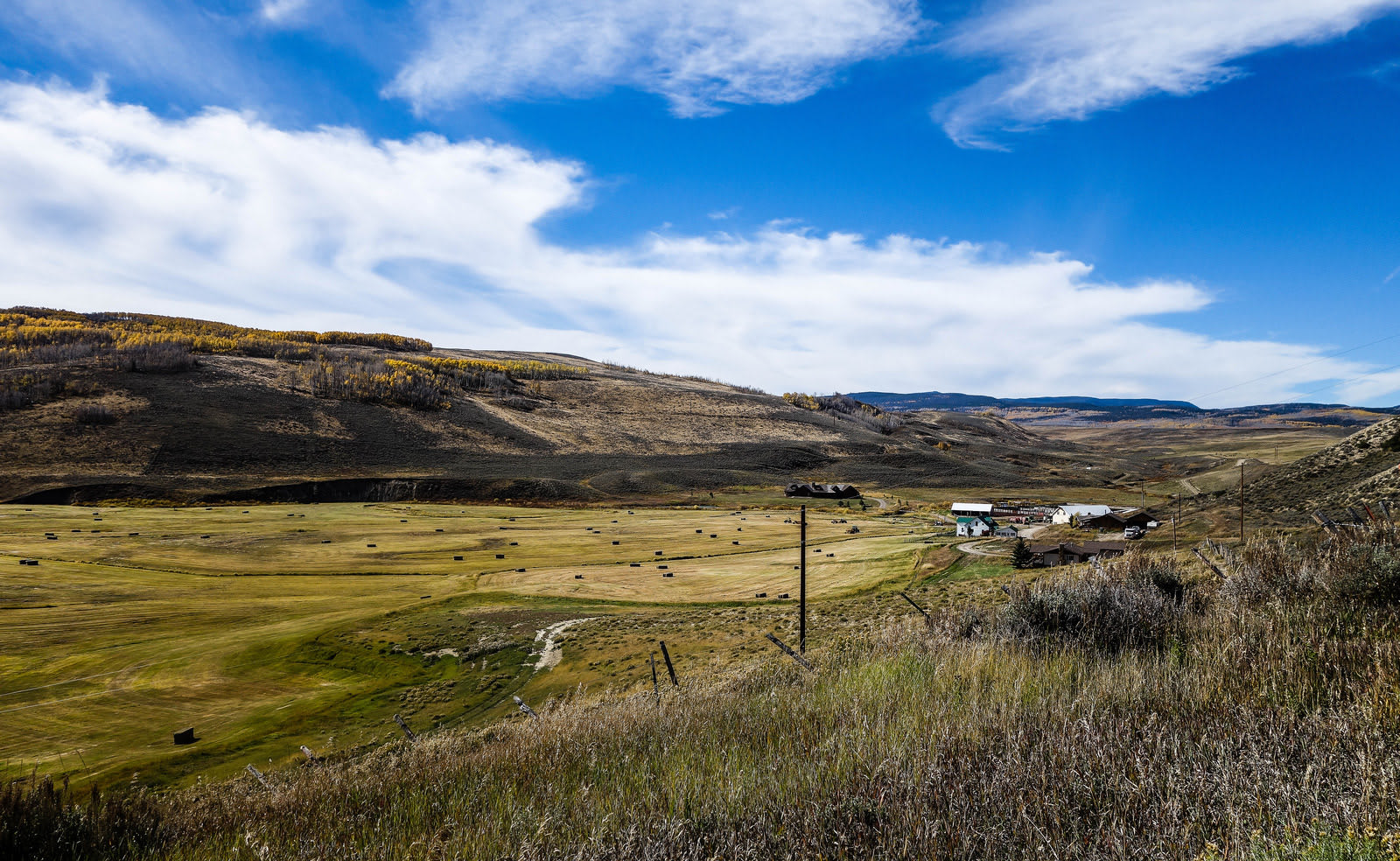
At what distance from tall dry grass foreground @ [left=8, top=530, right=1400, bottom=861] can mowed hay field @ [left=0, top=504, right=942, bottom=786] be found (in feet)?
45.3

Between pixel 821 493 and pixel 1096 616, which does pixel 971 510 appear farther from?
pixel 1096 616

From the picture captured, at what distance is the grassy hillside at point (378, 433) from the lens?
86.1m

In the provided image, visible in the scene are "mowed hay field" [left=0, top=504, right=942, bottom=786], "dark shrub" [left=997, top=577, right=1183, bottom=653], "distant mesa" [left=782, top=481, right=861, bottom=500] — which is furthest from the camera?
"distant mesa" [left=782, top=481, right=861, bottom=500]

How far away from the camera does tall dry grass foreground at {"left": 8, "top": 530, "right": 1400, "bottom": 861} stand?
3424mm

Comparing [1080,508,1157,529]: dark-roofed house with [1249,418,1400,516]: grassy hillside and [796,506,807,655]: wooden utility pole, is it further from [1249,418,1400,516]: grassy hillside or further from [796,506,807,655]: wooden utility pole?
[796,506,807,655]: wooden utility pole

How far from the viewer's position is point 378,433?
11144 cm

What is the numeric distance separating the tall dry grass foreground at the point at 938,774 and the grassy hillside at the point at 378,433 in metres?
89.1

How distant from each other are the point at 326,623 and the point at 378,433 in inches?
3518

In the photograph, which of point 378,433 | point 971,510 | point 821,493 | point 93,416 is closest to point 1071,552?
point 971,510

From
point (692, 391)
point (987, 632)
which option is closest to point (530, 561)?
point (987, 632)

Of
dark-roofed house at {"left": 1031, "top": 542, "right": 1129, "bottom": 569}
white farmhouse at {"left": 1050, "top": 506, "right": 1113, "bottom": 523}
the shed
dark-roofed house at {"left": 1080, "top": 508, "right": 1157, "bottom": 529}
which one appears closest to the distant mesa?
white farmhouse at {"left": 1050, "top": 506, "right": 1113, "bottom": 523}

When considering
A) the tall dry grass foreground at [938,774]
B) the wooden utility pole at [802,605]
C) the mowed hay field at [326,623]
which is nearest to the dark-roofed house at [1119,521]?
the mowed hay field at [326,623]

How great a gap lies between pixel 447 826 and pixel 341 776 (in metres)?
2.97

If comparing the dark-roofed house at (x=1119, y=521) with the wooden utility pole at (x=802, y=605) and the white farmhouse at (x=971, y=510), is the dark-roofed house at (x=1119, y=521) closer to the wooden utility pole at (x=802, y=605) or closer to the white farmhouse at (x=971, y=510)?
the white farmhouse at (x=971, y=510)
